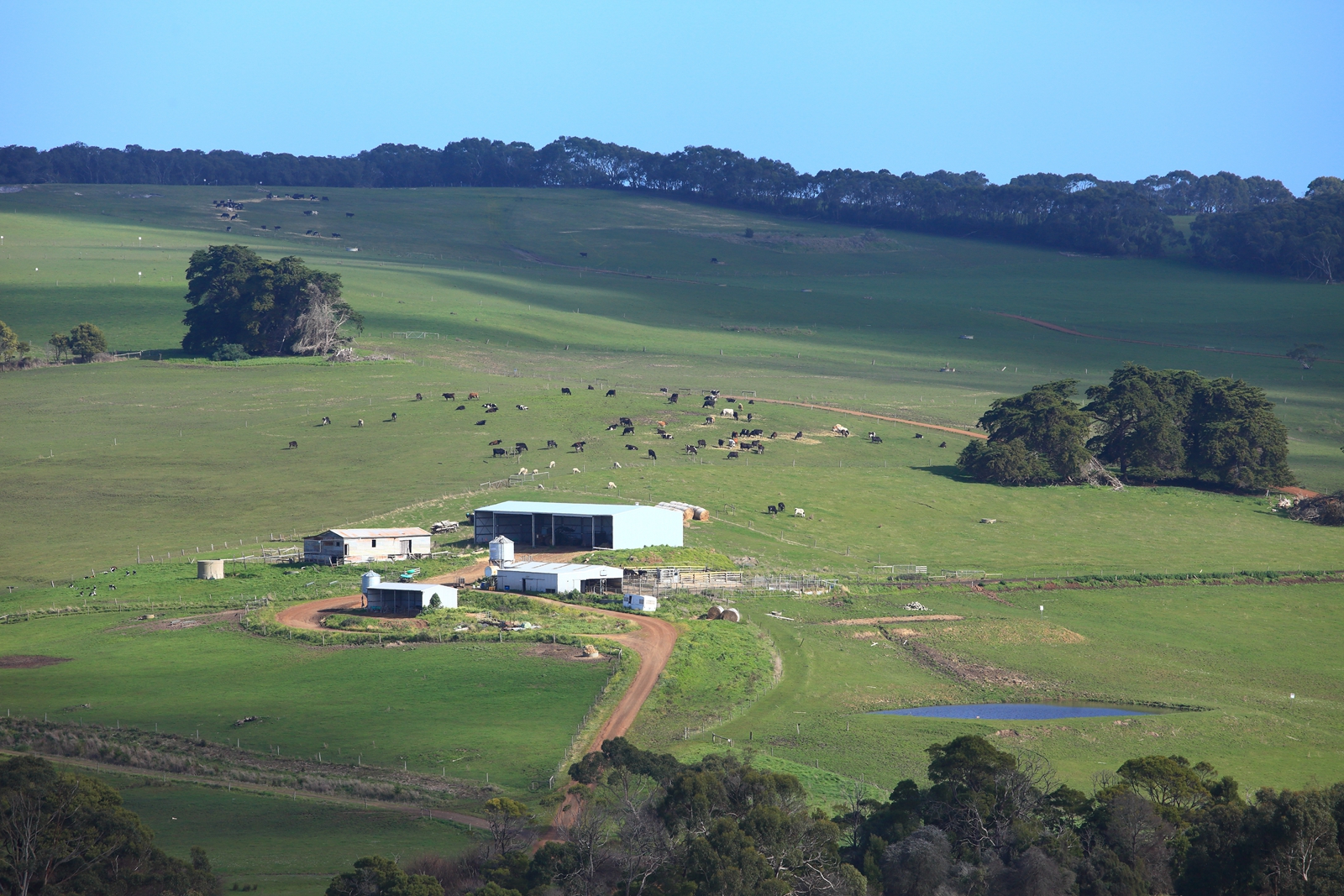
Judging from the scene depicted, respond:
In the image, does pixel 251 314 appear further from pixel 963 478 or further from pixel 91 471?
pixel 963 478

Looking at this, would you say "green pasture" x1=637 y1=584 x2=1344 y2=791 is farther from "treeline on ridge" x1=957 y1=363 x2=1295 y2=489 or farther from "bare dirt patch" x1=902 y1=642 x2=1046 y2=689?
"treeline on ridge" x1=957 y1=363 x2=1295 y2=489

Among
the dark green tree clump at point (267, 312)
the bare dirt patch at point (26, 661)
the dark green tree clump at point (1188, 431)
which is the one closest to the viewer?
the bare dirt patch at point (26, 661)

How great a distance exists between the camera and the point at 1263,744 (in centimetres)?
4906

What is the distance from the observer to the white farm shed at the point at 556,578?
2557 inches

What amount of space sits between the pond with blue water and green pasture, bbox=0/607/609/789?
40.9 ft

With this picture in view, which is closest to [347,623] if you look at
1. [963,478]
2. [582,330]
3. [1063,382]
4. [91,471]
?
[91,471]

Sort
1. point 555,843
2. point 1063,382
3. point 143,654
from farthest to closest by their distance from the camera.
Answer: point 1063,382 < point 143,654 < point 555,843

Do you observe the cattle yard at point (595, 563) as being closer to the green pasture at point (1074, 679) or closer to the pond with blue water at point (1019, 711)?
the green pasture at point (1074, 679)

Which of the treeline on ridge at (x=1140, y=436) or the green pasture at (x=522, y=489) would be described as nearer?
the green pasture at (x=522, y=489)

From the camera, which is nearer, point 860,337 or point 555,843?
point 555,843

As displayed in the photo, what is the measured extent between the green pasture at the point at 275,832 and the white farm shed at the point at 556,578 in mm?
25927

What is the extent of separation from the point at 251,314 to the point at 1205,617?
91.5 meters

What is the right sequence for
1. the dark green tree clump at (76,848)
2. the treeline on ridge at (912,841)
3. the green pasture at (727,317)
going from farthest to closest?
the green pasture at (727,317)
the treeline on ridge at (912,841)
the dark green tree clump at (76,848)

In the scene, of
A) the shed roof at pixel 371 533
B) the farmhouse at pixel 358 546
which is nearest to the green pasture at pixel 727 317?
the shed roof at pixel 371 533
